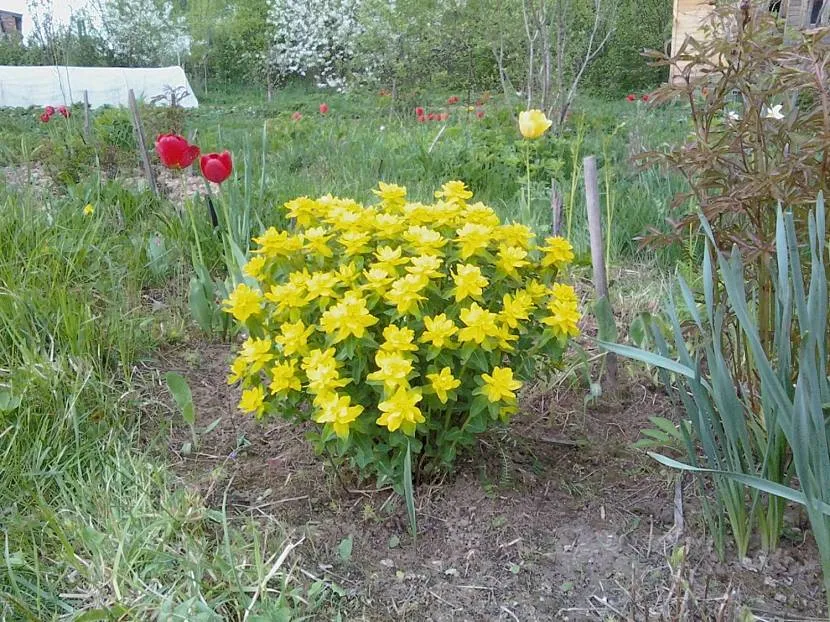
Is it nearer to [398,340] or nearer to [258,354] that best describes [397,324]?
[398,340]

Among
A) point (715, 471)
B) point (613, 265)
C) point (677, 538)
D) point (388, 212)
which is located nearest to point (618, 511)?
point (677, 538)

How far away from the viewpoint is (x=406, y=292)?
1.48m

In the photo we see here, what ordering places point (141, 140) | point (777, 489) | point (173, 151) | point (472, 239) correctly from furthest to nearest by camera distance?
point (141, 140)
point (173, 151)
point (472, 239)
point (777, 489)

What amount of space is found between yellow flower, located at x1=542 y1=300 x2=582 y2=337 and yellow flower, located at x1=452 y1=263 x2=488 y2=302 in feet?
0.61

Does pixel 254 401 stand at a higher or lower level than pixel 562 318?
lower

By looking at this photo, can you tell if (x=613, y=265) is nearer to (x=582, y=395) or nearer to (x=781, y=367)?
(x=582, y=395)

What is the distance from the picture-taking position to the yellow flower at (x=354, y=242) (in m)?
1.60

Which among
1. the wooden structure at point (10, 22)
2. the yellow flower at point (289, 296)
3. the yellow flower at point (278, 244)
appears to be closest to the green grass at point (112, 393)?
the yellow flower at point (289, 296)

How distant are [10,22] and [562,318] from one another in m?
20.3

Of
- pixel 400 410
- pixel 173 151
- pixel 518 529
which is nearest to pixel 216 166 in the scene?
pixel 173 151

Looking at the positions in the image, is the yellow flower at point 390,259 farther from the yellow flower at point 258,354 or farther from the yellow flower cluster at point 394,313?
the yellow flower at point 258,354

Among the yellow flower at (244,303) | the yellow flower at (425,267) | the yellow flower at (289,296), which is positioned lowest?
the yellow flower at (244,303)

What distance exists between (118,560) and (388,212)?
3.09 ft

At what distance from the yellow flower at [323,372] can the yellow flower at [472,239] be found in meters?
0.34
